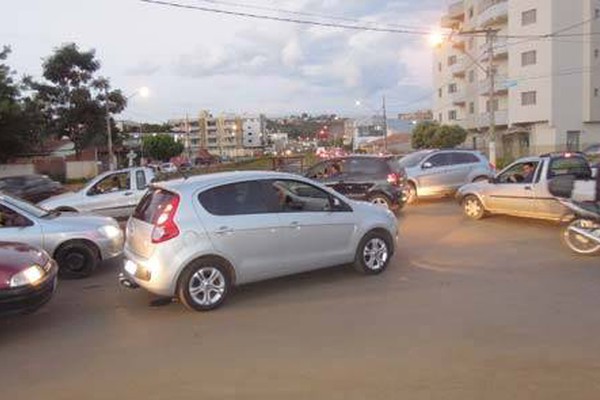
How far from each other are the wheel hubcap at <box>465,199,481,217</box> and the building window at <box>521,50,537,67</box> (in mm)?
44882

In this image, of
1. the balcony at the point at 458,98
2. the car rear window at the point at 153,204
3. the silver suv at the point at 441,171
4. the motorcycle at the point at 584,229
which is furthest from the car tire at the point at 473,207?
the balcony at the point at 458,98

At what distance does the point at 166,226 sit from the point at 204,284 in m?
0.81

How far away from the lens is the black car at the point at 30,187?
80.2 feet

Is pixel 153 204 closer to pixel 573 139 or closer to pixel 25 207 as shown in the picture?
pixel 25 207

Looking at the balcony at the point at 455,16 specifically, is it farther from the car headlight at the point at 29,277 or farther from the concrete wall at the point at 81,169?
the car headlight at the point at 29,277

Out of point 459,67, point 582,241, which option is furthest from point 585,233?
point 459,67

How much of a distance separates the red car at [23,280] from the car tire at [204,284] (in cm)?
146

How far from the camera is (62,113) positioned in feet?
148

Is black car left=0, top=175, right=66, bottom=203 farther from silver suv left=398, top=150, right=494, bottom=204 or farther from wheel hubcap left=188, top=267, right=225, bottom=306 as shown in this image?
wheel hubcap left=188, top=267, right=225, bottom=306

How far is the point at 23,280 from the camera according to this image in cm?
705

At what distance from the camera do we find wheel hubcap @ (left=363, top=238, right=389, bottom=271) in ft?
31.1

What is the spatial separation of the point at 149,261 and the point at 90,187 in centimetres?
948

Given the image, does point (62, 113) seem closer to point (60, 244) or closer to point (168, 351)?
point (60, 244)

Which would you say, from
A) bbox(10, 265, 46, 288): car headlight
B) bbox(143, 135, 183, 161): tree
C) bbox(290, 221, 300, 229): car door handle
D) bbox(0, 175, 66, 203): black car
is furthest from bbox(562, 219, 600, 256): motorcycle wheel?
bbox(143, 135, 183, 161): tree
